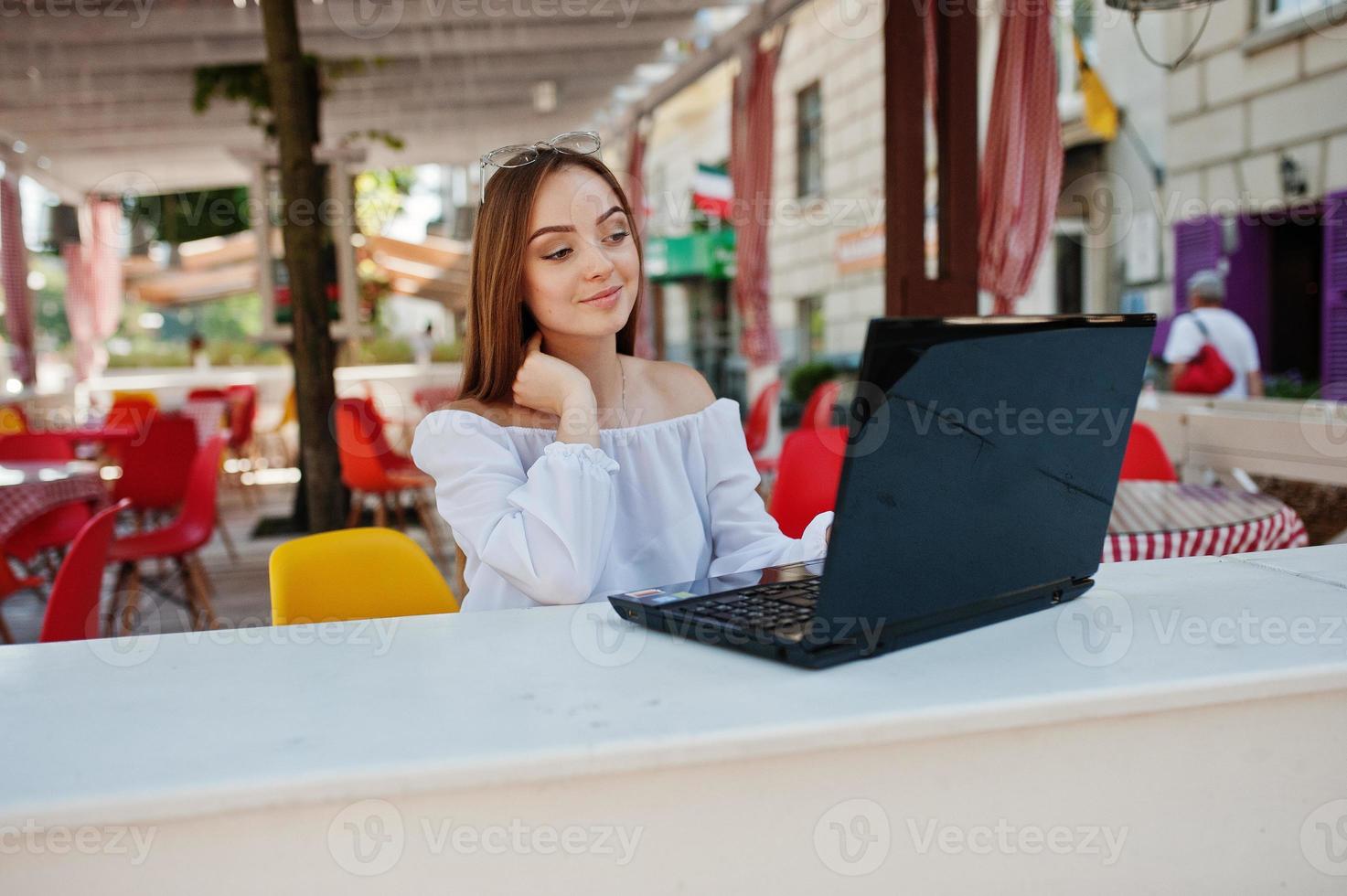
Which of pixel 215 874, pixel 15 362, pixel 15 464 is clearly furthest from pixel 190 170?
pixel 215 874

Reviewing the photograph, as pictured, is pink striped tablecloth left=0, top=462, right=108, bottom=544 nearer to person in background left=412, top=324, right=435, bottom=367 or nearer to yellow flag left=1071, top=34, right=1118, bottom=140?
yellow flag left=1071, top=34, right=1118, bottom=140

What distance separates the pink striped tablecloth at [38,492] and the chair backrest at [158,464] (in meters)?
1.02

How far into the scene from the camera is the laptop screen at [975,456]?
913mm

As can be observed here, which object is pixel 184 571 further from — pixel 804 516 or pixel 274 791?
pixel 274 791

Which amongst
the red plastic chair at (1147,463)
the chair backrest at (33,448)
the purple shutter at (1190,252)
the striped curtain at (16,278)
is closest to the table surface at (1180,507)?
the red plastic chair at (1147,463)

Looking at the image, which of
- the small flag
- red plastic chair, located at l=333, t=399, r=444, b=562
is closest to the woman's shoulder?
red plastic chair, located at l=333, t=399, r=444, b=562

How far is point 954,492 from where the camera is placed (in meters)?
1.01

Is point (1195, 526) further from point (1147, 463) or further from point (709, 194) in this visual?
point (709, 194)

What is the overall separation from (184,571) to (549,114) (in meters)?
7.83

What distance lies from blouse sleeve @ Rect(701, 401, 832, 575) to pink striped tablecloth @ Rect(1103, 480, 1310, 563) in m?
0.78

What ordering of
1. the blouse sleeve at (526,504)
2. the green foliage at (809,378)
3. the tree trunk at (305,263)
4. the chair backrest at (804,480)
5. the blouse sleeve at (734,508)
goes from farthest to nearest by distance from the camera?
the green foliage at (809,378) → the tree trunk at (305,263) → the chair backrest at (804,480) → the blouse sleeve at (734,508) → the blouse sleeve at (526,504)

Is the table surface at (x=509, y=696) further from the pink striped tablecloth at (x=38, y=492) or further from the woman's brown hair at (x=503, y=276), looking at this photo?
the pink striped tablecloth at (x=38, y=492)

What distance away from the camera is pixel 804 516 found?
2746 millimetres

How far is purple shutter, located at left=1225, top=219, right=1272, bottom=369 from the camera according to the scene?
29.7 ft
